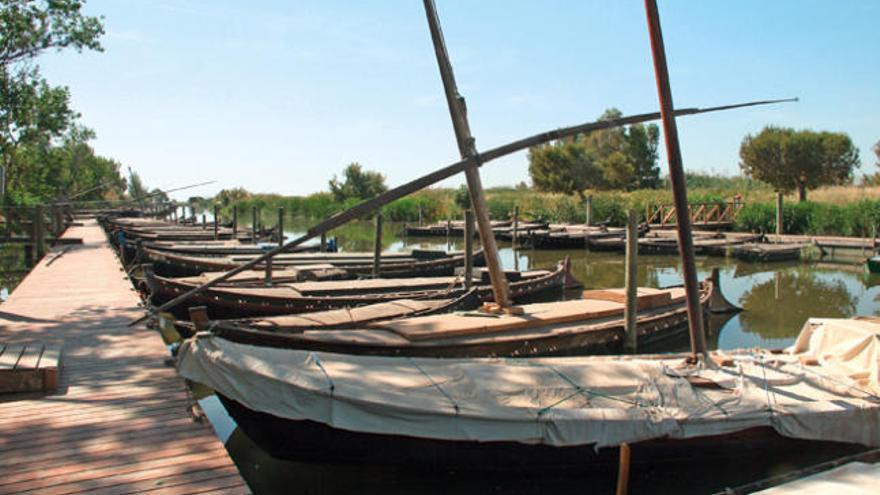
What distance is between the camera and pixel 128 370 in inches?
316

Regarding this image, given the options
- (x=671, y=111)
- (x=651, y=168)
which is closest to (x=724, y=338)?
(x=671, y=111)

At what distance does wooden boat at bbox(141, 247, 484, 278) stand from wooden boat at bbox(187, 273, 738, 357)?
7795mm

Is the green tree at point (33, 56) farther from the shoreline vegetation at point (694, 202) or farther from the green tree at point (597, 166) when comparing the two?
the green tree at point (597, 166)

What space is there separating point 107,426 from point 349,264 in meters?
14.9

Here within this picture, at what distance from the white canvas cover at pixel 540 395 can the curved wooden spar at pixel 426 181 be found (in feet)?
6.91

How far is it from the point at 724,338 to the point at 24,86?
24.7m

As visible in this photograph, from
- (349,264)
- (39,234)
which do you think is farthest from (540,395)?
(39,234)

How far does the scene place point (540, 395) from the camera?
632cm

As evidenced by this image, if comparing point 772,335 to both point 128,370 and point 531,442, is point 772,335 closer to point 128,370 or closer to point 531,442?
point 531,442

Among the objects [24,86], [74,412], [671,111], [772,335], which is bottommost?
[772,335]

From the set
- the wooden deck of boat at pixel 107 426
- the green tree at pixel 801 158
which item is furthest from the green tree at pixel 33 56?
the green tree at pixel 801 158

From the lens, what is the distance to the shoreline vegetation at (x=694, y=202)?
3453 centimetres

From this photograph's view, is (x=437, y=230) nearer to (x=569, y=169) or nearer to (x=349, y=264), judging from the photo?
(x=569, y=169)

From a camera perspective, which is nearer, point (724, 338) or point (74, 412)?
point (74, 412)
